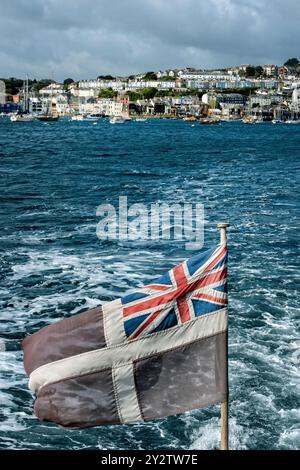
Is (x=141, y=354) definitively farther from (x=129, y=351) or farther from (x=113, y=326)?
(x=113, y=326)

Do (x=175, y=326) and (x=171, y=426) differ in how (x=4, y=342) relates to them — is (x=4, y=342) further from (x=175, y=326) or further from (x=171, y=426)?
(x=175, y=326)

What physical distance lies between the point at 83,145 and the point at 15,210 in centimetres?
5793

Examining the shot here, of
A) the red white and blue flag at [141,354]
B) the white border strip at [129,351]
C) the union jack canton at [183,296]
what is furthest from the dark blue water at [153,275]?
the union jack canton at [183,296]

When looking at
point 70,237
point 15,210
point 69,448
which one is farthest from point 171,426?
point 15,210

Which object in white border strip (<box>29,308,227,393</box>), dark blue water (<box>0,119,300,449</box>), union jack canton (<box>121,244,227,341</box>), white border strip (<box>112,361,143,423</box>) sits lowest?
dark blue water (<box>0,119,300,449</box>)

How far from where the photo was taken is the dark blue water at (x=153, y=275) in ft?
37.7

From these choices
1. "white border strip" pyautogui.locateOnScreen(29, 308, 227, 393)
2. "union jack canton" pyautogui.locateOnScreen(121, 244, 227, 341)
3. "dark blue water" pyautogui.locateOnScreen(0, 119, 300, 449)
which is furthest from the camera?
"dark blue water" pyautogui.locateOnScreen(0, 119, 300, 449)

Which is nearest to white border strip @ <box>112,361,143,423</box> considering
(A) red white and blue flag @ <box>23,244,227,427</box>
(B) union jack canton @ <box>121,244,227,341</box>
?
(A) red white and blue flag @ <box>23,244,227,427</box>

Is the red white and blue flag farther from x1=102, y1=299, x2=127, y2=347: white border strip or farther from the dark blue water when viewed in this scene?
the dark blue water

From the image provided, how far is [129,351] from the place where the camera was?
6.52 metres

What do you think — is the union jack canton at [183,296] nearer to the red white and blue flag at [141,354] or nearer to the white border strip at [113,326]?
the red white and blue flag at [141,354]

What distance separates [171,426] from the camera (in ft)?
38.4

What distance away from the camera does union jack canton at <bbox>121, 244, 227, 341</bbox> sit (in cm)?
A: 652

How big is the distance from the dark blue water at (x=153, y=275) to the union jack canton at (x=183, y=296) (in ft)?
16.9
